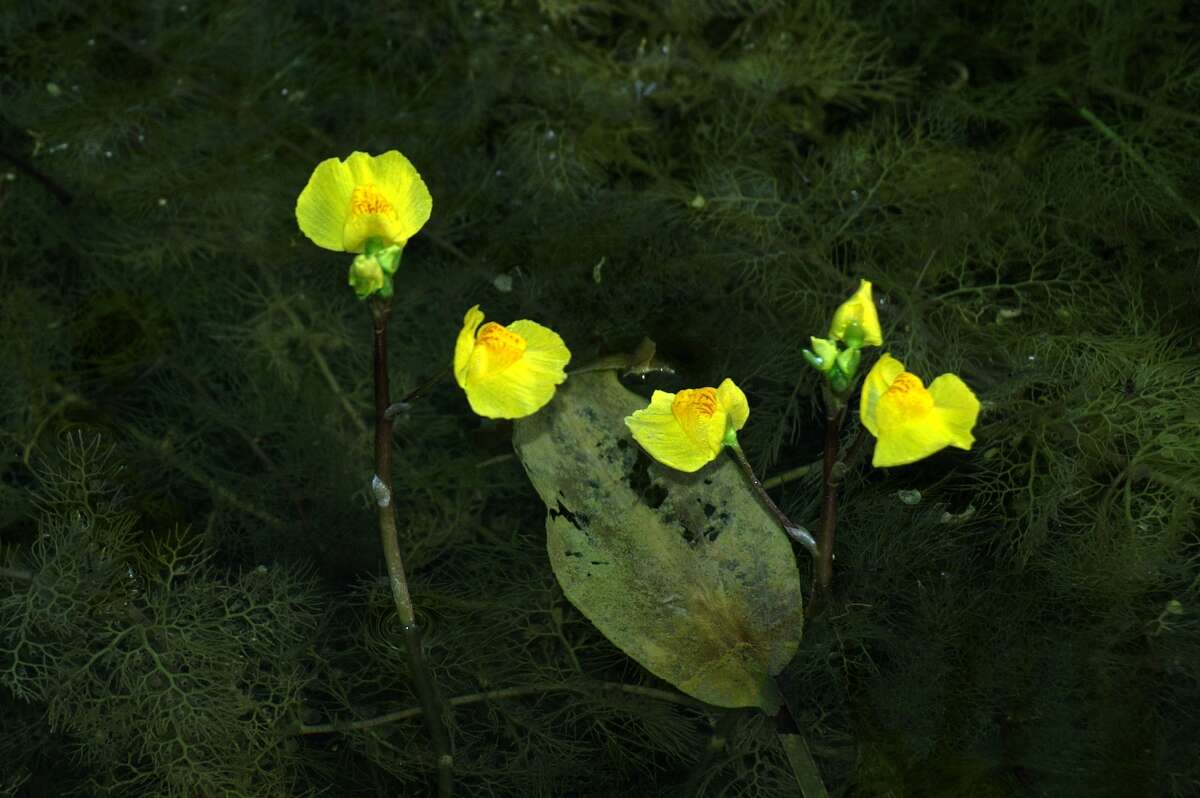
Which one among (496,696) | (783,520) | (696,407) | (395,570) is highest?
(696,407)

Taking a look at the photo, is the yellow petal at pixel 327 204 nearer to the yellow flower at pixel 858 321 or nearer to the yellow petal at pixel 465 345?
the yellow petal at pixel 465 345

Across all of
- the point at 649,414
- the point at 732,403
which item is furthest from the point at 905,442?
the point at 649,414

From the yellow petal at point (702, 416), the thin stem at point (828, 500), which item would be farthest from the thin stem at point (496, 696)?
the yellow petal at point (702, 416)

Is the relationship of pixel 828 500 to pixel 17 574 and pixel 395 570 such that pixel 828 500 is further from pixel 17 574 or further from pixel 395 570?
pixel 17 574

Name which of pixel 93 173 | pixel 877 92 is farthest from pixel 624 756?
pixel 93 173

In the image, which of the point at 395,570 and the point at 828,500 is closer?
the point at 828,500

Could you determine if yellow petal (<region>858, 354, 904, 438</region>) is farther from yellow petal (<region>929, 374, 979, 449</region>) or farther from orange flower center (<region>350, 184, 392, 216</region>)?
orange flower center (<region>350, 184, 392, 216</region>)

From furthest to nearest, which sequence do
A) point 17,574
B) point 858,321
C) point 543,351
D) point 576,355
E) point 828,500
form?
point 576,355
point 17,574
point 543,351
point 828,500
point 858,321

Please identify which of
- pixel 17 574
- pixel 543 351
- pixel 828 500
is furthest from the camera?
pixel 17 574
